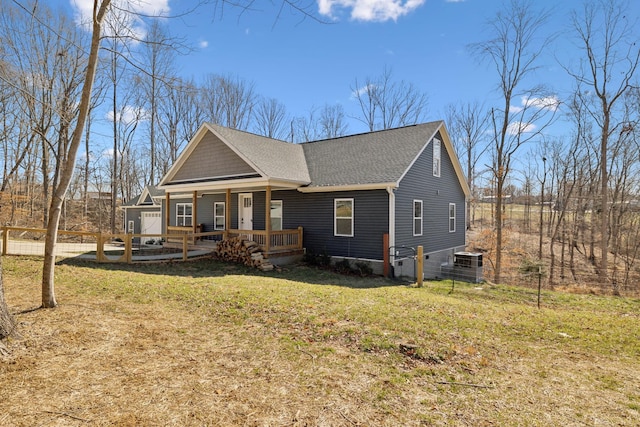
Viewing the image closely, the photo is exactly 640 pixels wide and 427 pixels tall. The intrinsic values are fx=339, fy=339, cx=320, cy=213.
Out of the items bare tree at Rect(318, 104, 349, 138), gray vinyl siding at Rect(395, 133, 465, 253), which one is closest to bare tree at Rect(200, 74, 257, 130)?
bare tree at Rect(318, 104, 349, 138)

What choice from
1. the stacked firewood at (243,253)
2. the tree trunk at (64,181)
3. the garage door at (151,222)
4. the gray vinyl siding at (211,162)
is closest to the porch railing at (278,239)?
the stacked firewood at (243,253)

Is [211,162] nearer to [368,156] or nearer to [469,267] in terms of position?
[368,156]

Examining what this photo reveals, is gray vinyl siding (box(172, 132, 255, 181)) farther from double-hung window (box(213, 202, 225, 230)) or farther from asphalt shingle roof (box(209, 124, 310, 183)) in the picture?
double-hung window (box(213, 202, 225, 230))

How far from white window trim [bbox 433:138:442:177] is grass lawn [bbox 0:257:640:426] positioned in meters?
9.25

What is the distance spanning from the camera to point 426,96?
31.6m

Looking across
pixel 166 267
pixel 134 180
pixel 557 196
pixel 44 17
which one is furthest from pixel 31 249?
pixel 557 196

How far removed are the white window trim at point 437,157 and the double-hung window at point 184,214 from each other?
1372 cm

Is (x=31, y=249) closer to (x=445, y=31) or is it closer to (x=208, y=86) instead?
(x=445, y=31)

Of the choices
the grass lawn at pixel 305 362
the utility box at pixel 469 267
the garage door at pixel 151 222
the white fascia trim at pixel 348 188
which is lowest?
the utility box at pixel 469 267

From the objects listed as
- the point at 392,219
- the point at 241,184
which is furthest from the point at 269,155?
the point at 392,219

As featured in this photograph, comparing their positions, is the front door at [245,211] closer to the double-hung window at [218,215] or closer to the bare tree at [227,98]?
the double-hung window at [218,215]

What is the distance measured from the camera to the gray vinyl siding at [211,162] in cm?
1435

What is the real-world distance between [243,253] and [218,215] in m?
5.90

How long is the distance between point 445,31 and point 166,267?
52.8 feet
